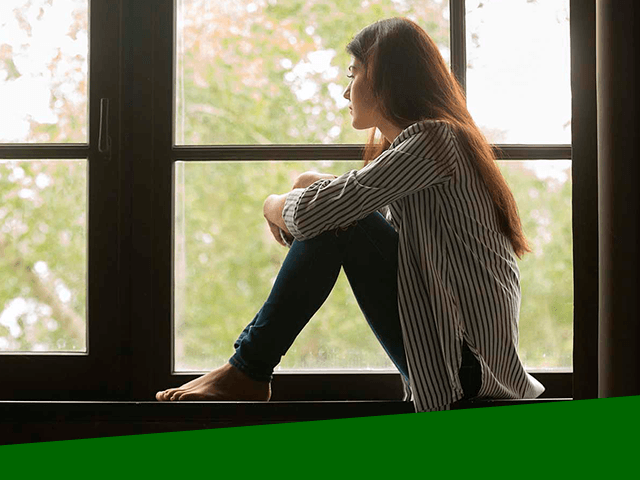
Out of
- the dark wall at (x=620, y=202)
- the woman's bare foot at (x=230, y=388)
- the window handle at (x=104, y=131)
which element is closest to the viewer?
the dark wall at (x=620, y=202)

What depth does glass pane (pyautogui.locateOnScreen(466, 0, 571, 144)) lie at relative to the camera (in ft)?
4.92

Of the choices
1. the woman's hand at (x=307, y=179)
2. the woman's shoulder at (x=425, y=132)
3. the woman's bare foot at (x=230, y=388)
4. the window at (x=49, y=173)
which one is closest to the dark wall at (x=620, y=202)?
the woman's shoulder at (x=425, y=132)

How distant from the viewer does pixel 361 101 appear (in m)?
1.34

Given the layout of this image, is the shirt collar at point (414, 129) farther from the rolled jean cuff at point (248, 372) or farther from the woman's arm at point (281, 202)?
the rolled jean cuff at point (248, 372)

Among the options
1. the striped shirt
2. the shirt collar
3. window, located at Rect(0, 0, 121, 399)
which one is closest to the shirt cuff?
the striped shirt

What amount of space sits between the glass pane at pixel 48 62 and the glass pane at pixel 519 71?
0.86 m

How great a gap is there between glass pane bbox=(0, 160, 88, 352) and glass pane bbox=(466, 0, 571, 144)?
893mm

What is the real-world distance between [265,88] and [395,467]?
847 mm

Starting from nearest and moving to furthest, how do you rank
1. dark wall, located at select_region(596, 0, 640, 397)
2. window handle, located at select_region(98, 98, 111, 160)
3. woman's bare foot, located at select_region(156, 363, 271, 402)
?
dark wall, located at select_region(596, 0, 640, 397) < woman's bare foot, located at select_region(156, 363, 271, 402) < window handle, located at select_region(98, 98, 111, 160)

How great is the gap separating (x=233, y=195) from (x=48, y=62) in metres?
0.50

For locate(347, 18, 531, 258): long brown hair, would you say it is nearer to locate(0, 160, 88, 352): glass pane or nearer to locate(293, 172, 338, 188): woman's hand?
locate(293, 172, 338, 188): woman's hand

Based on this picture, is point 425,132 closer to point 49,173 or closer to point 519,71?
point 519,71

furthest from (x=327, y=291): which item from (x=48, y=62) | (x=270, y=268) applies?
(x=48, y=62)

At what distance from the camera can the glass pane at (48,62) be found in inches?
58.7
